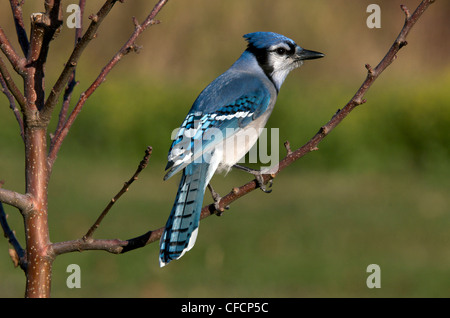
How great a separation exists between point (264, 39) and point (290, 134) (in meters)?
4.82

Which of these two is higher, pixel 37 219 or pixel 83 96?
pixel 83 96

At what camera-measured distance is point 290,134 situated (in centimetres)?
792

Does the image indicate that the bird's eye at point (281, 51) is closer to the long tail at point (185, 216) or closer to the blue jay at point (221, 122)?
the blue jay at point (221, 122)

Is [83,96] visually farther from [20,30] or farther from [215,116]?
[215,116]

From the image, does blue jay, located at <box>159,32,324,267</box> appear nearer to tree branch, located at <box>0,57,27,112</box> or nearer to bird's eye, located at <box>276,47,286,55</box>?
bird's eye, located at <box>276,47,286,55</box>

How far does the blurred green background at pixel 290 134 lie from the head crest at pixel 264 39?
3125 millimetres

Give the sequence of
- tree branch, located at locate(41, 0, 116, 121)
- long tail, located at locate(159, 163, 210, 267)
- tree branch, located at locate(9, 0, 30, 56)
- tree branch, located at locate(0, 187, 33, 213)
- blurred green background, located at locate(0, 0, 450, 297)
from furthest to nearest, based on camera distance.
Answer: blurred green background, located at locate(0, 0, 450, 297)
long tail, located at locate(159, 163, 210, 267)
tree branch, located at locate(9, 0, 30, 56)
tree branch, located at locate(0, 187, 33, 213)
tree branch, located at locate(41, 0, 116, 121)

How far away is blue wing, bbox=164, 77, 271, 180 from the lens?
2586mm

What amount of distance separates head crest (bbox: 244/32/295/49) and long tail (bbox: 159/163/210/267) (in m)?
0.65

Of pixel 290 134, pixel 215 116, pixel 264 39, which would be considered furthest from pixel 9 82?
pixel 290 134

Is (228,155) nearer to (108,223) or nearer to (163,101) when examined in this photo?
(108,223)

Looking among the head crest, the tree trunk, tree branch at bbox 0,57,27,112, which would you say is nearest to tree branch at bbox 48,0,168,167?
the tree trunk

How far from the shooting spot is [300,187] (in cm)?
800

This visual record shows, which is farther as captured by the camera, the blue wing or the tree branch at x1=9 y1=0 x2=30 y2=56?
the blue wing
